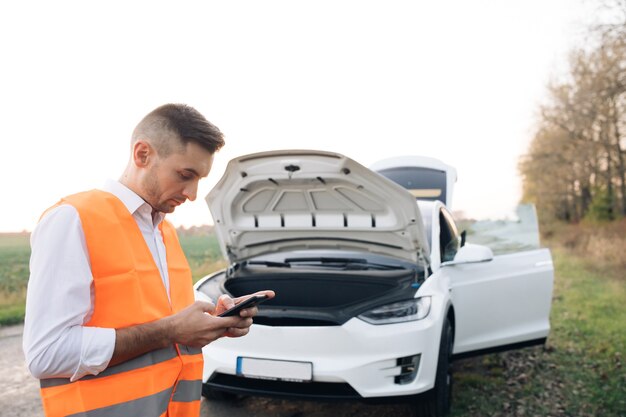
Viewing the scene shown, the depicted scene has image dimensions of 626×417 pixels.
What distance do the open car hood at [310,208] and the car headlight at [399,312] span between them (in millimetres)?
515

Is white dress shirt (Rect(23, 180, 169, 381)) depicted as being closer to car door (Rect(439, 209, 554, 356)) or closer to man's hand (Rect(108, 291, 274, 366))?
man's hand (Rect(108, 291, 274, 366))

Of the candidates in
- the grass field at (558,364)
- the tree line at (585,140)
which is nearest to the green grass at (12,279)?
the grass field at (558,364)

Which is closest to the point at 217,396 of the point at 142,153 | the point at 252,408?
the point at 252,408

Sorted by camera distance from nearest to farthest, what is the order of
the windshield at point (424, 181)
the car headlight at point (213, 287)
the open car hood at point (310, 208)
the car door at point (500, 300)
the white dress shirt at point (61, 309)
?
the white dress shirt at point (61, 309)
the open car hood at point (310, 208)
the car headlight at point (213, 287)
the car door at point (500, 300)
the windshield at point (424, 181)

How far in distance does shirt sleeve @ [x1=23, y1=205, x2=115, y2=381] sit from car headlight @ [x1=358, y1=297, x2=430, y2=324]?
7.35ft

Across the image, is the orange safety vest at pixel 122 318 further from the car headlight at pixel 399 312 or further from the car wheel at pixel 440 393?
the car wheel at pixel 440 393

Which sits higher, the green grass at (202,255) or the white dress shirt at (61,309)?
the white dress shirt at (61,309)

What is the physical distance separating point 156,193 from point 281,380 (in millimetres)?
2137

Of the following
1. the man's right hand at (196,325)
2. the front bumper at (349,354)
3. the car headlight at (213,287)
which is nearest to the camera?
the man's right hand at (196,325)

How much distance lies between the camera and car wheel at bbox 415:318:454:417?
3449mm

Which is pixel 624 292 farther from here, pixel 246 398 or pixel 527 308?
pixel 246 398

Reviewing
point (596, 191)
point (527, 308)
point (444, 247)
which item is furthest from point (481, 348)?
point (596, 191)

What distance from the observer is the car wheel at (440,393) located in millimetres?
3449

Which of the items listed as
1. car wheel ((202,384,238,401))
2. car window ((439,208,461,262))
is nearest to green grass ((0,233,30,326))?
car wheel ((202,384,238,401))
